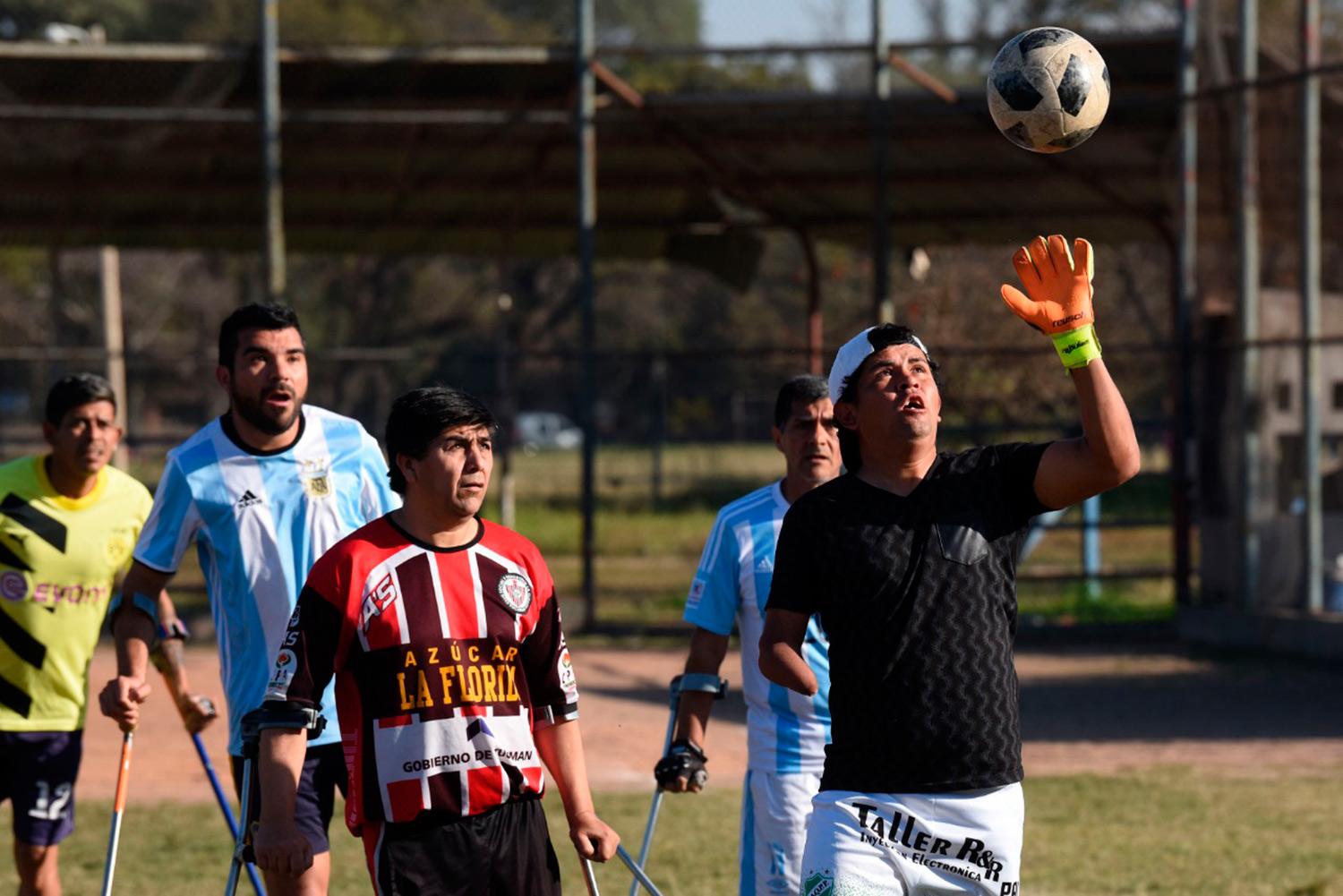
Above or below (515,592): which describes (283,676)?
below

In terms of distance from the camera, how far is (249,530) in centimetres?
582

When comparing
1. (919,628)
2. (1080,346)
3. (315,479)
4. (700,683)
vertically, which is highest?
(1080,346)

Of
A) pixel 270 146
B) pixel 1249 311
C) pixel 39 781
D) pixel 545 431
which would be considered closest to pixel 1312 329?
pixel 1249 311

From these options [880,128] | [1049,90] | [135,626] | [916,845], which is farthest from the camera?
[880,128]

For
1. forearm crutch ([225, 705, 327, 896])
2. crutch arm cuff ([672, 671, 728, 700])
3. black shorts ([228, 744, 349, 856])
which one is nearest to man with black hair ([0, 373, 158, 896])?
black shorts ([228, 744, 349, 856])

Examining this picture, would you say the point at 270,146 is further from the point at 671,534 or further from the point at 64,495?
the point at 64,495

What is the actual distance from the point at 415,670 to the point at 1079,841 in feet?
17.1

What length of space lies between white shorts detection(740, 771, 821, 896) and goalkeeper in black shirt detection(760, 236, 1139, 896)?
1.22 metres

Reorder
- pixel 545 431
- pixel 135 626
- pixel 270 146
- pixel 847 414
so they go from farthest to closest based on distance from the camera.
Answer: pixel 545 431
pixel 270 146
pixel 135 626
pixel 847 414

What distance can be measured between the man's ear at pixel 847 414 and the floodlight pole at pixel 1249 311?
1155 centimetres

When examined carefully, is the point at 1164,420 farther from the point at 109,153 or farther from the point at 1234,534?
the point at 109,153

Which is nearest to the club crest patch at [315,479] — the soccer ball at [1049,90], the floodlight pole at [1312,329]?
the soccer ball at [1049,90]

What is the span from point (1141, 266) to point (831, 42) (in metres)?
18.2

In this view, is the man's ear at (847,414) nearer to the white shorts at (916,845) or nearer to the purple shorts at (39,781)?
the white shorts at (916,845)
